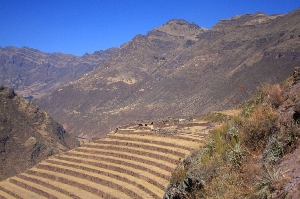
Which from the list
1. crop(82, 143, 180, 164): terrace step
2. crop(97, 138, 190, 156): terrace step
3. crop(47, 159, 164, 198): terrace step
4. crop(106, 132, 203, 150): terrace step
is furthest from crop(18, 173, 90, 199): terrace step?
crop(106, 132, 203, 150): terrace step

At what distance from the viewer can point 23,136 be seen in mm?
53312

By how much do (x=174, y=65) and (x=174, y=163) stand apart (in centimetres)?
12562

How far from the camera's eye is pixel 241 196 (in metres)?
5.25

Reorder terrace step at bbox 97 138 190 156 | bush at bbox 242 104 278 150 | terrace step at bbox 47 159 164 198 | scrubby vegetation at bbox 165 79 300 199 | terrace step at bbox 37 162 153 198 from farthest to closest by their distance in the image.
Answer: terrace step at bbox 97 138 190 156, terrace step at bbox 37 162 153 198, terrace step at bbox 47 159 164 198, bush at bbox 242 104 278 150, scrubby vegetation at bbox 165 79 300 199

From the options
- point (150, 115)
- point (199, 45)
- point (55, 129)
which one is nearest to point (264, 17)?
point (199, 45)

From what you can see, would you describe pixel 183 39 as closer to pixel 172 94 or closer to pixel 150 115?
pixel 172 94

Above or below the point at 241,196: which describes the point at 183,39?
above

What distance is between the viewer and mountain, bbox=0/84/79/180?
45.9 m

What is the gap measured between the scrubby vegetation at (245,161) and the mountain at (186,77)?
49.6 meters

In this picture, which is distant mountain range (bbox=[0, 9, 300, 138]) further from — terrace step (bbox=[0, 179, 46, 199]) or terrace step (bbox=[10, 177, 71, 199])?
terrace step (bbox=[0, 179, 46, 199])

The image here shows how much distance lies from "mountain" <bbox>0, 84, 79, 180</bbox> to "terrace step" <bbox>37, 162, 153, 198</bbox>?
878 inches

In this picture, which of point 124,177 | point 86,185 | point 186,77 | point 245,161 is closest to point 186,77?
point 186,77

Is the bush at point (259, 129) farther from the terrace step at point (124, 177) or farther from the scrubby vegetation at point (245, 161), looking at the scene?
the terrace step at point (124, 177)

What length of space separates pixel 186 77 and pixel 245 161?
106 meters
